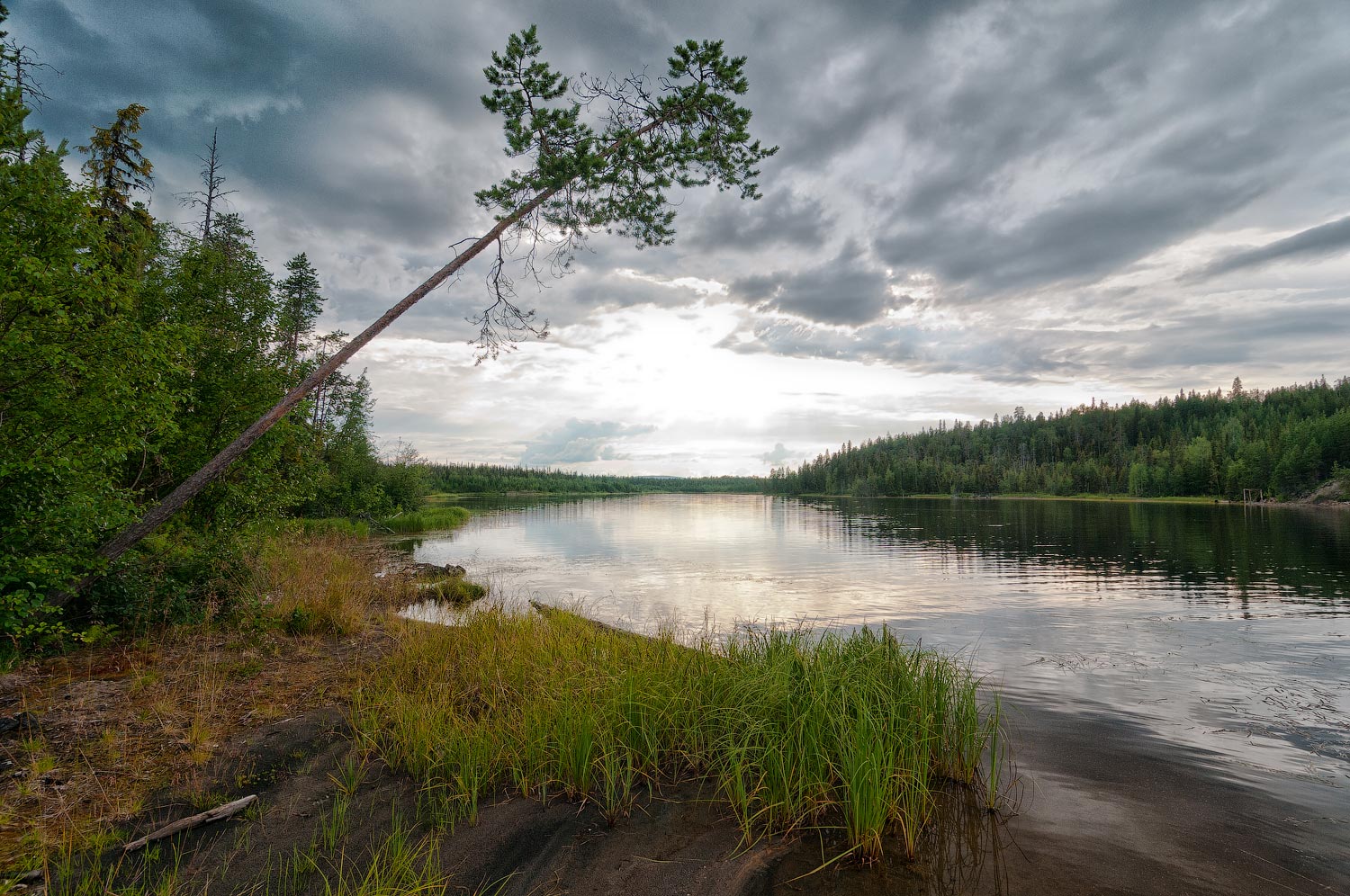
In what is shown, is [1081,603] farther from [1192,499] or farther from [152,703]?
[1192,499]

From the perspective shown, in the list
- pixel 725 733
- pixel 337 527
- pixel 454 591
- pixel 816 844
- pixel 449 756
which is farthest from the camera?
pixel 337 527

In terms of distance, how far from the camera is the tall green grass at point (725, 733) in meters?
6.17

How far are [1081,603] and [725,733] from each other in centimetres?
2118

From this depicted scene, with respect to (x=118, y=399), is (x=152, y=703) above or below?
below

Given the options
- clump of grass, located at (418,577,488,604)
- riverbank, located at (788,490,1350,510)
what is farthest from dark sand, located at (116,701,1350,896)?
riverbank, located at (788,490,1350,510)

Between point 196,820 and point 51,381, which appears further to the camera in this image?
point 51,381

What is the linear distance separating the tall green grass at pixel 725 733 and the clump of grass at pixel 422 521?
48.7 meters

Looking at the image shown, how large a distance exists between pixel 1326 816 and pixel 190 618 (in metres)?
20.2

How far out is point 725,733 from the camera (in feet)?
23.4

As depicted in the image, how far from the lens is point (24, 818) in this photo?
220 inches

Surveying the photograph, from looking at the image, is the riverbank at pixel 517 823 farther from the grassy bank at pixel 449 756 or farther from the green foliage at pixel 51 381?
the green foliage at pixel 51 381

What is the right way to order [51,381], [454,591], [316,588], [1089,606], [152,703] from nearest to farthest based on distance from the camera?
[152,703] → [51,381] → [316,588] → [1089,606] → [454,591]

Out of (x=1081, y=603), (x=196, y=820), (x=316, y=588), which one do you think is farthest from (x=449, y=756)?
(x=1081, y=603)

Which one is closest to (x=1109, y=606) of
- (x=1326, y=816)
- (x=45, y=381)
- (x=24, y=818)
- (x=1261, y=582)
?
(x=1261, y=582)
